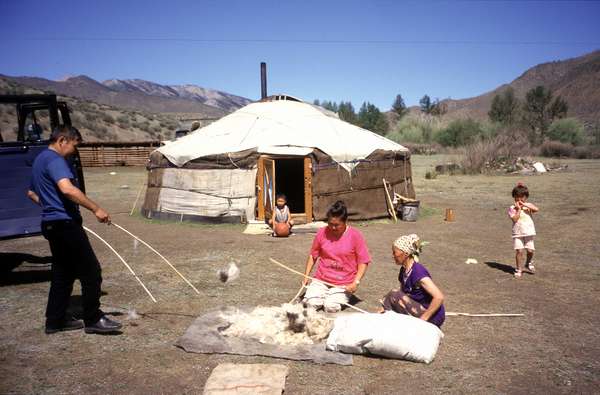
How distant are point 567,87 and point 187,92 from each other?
136m

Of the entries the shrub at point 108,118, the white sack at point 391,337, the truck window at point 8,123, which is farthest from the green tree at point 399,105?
the white sack at point 391,337

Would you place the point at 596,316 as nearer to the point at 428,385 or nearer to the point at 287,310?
the point at 428,385

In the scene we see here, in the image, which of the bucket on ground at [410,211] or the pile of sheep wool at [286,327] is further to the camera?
the bucket on ground at [410,211]

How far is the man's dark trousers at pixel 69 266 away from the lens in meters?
3.59

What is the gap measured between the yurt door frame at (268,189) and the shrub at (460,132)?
29.8m

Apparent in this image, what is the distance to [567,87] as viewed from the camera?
75.8 meters

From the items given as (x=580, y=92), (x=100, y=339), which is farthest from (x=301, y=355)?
(x=580, y=92)

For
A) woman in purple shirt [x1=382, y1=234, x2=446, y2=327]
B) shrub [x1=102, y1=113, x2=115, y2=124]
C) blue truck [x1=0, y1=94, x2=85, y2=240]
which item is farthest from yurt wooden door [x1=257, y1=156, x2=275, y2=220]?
shrub [x1=102, y1=113, x2=115, y2=124]

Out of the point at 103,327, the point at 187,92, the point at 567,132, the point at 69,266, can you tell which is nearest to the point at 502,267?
the point at 103,327

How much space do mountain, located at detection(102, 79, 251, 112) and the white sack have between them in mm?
143554

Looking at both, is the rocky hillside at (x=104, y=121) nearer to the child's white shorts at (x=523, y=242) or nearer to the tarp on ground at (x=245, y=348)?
the tarp on ground at (x=245, y=348)

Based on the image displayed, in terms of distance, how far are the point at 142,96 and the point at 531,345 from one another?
102 meters

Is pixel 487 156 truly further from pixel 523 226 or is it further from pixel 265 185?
pixel 523 226

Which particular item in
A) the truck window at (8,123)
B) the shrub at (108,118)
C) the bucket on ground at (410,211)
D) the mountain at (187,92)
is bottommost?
the bucket on ground at (410,211)
